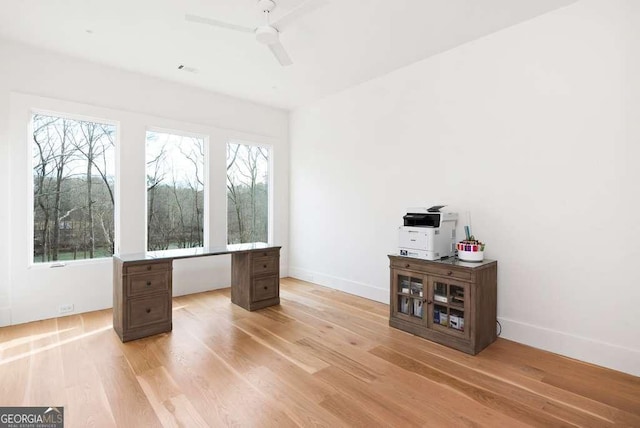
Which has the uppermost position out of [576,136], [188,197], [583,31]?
[583,31]

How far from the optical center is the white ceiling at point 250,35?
2.79m

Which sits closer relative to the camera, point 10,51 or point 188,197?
point 10,51

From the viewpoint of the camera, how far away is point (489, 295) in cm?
303

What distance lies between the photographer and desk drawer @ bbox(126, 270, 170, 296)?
3.09m

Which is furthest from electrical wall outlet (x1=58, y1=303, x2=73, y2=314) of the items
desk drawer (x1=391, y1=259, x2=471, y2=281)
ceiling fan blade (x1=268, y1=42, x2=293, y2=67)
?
desk drawer (x1=391, y1=259, x2=471, y2=281)

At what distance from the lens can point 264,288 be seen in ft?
13.4

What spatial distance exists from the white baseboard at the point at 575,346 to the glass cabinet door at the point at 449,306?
0.61m

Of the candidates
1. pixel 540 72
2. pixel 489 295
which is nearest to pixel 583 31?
pixel 540 72

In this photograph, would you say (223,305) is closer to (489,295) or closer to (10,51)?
(489,295)

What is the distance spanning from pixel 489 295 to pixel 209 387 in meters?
2.59

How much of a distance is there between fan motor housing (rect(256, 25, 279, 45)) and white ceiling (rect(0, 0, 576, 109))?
0.76 ft

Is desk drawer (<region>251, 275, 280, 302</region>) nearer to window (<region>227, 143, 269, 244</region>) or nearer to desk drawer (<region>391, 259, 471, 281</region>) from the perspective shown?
window (<region>227, 143, 269, 244</region>)

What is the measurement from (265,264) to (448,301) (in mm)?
2242

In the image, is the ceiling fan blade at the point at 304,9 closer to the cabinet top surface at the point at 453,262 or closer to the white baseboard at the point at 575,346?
the cabinet top surface at the point at 453,262
